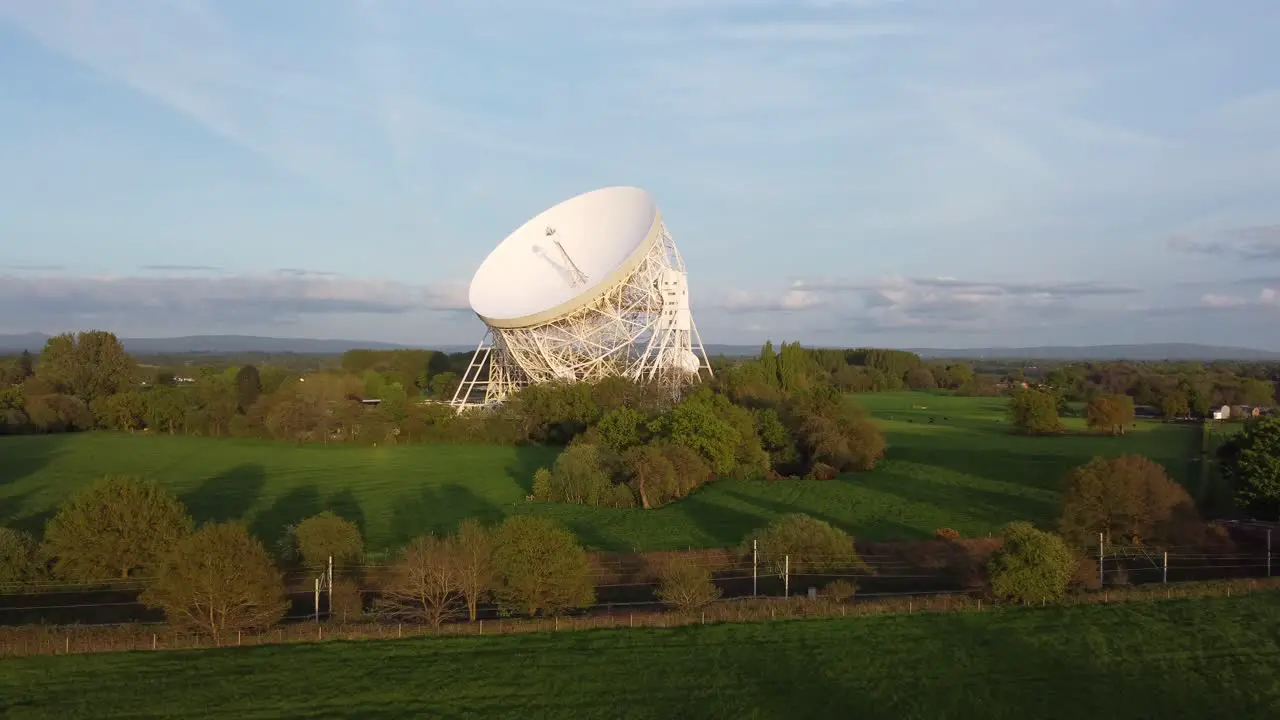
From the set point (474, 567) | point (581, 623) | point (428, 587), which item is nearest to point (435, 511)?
point (428, 587)

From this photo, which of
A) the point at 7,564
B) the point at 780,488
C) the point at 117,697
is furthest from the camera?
the point at 780,488

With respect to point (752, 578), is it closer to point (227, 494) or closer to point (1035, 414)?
point (227, 494)

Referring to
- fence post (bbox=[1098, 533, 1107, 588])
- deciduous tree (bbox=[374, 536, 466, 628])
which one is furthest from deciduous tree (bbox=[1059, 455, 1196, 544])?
deciduous tree (bbox=[374, 536, 466, 628])

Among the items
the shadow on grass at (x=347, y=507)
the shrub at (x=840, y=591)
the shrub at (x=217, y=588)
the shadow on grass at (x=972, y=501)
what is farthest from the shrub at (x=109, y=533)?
the shadow on grass at (x=972, y=501)

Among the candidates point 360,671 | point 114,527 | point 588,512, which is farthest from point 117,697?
point 588,512

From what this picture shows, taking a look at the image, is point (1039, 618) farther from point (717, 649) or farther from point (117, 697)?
point (117, 697)
